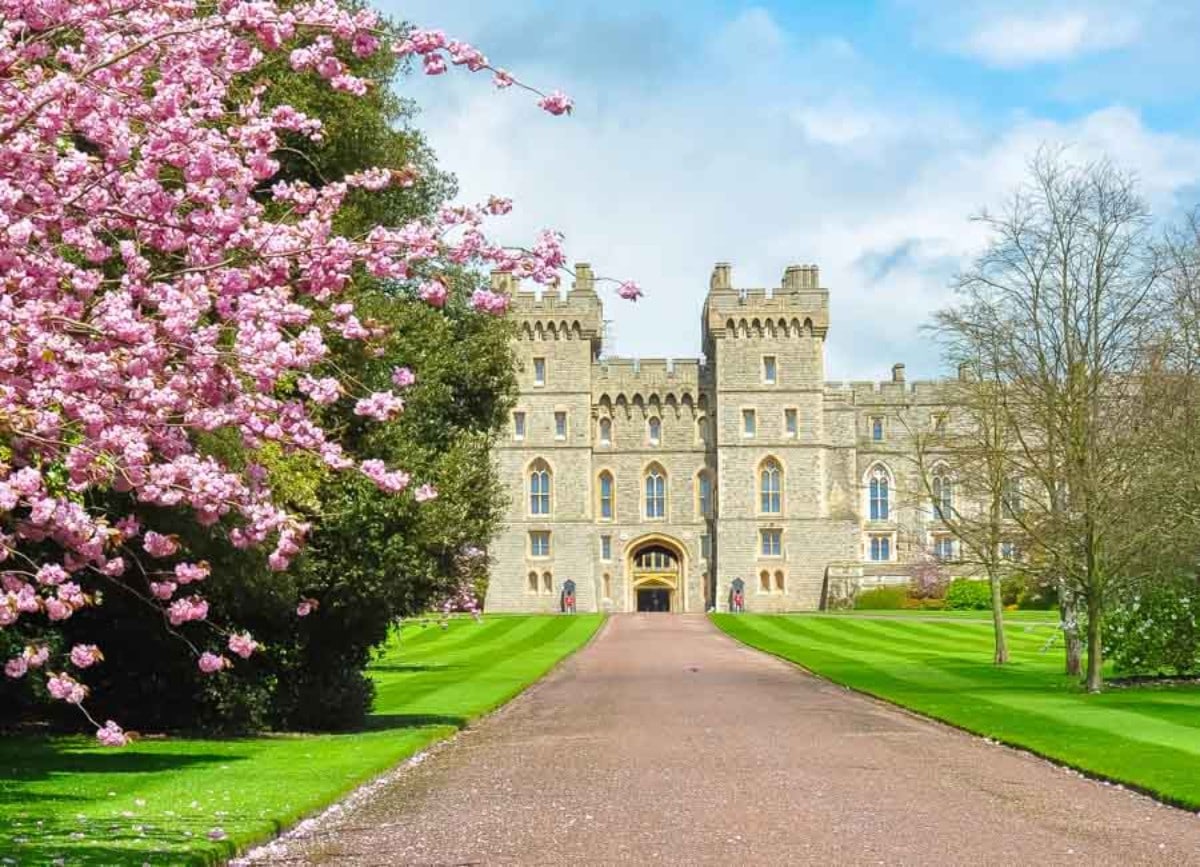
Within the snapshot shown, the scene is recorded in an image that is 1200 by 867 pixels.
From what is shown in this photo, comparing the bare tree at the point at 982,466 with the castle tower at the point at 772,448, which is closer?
the bare tree at the point at 982,466

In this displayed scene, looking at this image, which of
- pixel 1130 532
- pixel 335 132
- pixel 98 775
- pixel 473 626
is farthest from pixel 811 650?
pixel 98 775

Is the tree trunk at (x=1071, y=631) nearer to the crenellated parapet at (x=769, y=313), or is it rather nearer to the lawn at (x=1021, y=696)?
the lawn at (x=1021, y=696)

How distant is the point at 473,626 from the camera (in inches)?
2440

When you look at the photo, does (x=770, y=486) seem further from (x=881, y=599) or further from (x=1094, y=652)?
(x=1094, y=652)

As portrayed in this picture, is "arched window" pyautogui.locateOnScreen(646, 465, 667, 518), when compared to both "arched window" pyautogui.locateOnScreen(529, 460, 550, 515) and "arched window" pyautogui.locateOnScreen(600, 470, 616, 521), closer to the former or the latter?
"arched window" pyautogui.locateOnScreen(600, 470, 616, 521)

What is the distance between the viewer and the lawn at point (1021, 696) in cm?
1656

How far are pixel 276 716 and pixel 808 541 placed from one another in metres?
56.1

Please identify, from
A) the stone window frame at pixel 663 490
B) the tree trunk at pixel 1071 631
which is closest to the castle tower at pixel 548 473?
the stone window frame at pixel 663 490

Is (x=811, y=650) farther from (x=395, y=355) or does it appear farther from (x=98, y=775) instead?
(x=98, y=775)

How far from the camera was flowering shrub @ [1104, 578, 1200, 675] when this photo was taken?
30297mm

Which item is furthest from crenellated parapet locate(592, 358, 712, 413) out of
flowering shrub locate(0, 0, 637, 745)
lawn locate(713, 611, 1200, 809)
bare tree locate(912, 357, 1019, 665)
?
flowering shrub locate(0, 0, 637, 745)

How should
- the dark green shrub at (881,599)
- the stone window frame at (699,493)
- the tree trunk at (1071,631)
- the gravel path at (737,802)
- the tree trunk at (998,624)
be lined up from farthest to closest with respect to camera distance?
the stone window frame at (699,493)
the dark green shrub at (881,599)
the tree trunk at (998,624)
the tree trunk at (1071,631)
the gravel path at (737,802)

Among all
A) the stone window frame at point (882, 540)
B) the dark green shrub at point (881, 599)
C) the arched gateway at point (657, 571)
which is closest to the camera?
the dark green shrub at point (881, 599)

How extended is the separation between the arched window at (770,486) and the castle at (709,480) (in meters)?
0.07
